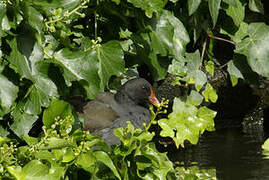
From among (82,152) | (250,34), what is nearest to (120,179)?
(82,152)

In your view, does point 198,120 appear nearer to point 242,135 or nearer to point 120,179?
point 120,179

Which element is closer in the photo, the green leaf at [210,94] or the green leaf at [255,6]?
the green leaf at [255,6]

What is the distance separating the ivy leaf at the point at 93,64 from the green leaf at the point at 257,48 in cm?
81

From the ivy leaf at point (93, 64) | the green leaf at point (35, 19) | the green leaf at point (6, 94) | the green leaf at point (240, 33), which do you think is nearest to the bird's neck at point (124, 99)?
the green leaf at point (240, 33)

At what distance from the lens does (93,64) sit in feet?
7.36

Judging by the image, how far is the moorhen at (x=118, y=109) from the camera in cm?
347

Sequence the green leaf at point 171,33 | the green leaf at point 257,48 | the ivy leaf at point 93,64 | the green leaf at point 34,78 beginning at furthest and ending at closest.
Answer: the green leaf at point 257,48 → the green leaf at point 171,33 → the ivy leaf at point 93,64 → the green leaf at point 34,78

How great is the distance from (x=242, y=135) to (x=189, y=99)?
2.87 metres

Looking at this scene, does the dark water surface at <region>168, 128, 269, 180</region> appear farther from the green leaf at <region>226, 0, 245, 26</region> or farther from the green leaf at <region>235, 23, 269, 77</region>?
the green leaf at <region>226, 0, 245, 26</region>

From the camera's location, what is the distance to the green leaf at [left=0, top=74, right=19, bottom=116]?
6.77 feet

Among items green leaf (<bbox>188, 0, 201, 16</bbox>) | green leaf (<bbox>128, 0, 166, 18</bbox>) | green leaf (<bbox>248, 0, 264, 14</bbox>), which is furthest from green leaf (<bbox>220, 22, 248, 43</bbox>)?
green leaf (<bbox>128, 0, 166, 18</bbox>)

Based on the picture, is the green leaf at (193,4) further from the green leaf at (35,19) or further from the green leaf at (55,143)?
the green leaf at (55,143)

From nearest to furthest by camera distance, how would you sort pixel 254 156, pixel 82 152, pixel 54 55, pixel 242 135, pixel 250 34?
pixel 82 152
pixel 54 55
pixel 250 34
pixel 254 156
pixel 242 135

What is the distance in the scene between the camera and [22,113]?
231cm
